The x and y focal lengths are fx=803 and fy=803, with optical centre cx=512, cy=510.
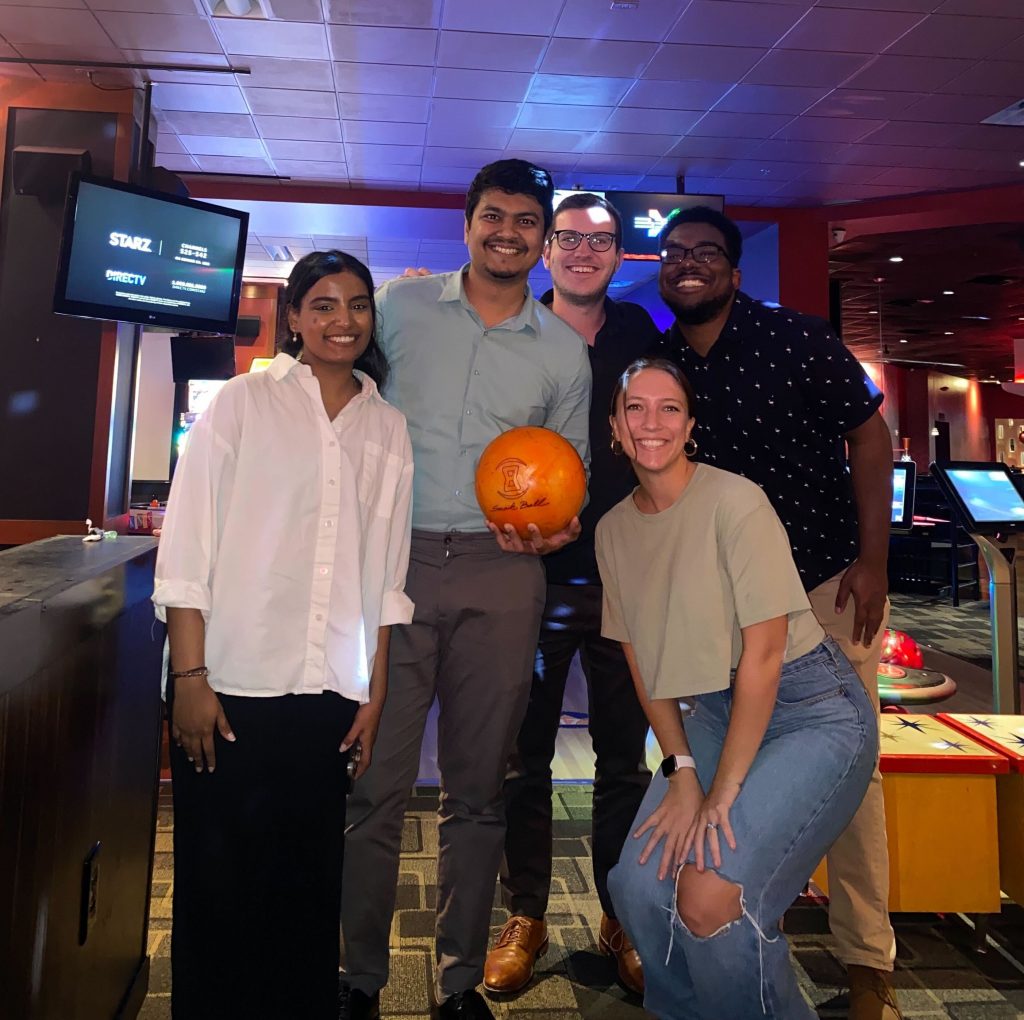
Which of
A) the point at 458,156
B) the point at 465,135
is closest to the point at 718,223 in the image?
the point at 465,135

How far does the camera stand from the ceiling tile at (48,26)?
15.4ft

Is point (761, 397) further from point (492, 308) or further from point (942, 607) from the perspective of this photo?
point (942, 607)

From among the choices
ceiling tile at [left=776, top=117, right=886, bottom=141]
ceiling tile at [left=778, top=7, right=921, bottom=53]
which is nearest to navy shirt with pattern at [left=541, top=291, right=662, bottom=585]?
ceiling tile at [left=778, top=7, right=921, bottom=53]

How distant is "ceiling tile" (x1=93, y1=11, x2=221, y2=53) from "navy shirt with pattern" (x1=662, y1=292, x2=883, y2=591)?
430 centimetres

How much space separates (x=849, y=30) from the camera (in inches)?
189

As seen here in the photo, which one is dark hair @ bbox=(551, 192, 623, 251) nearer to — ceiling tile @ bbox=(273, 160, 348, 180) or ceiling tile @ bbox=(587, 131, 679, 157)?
ceiling tile @ bbox=(587, 131, 679, 157)

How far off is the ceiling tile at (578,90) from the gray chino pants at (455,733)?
448cm

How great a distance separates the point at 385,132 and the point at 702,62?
2.49 meters

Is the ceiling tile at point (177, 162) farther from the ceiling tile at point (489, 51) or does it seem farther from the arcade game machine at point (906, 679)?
the arcade game machine at point (906, 679)

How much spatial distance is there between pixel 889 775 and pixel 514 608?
1.37m

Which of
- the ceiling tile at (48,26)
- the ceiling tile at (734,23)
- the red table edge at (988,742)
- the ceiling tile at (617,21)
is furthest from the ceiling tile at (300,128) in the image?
the red table edge at (988,742)

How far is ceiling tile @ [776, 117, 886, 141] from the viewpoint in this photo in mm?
6023

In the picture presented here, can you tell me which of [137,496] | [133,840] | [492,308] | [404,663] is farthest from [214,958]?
[137,496]

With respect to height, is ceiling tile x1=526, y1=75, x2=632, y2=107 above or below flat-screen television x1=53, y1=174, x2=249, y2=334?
above
